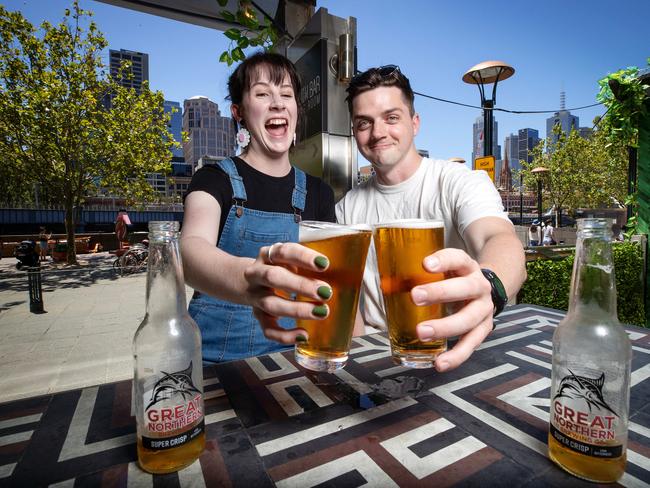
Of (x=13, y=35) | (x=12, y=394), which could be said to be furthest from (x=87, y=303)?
(x=13, y=35)

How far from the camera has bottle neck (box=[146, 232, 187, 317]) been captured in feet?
2.29

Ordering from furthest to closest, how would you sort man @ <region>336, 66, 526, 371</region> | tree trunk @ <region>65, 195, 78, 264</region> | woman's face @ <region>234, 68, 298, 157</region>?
1. tree trunk @ <region>65, 195, 78, 264</region>
2. woman's face @ <region>234, 68, 298, 157</region>
3. man @ <region>336, 66, 526, 371</region>

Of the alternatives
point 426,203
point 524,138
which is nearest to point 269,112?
point 426,203

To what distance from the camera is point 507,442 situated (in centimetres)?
77

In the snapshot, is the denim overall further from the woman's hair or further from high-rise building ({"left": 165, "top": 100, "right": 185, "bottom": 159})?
high-rise building ({"left": 165, "top": 100, "right": 185, "bottom": 159})

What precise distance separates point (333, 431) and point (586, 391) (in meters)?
0.49

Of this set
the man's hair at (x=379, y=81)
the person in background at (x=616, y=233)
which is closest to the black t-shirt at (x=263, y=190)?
the man's hair at (x=379, y=81)

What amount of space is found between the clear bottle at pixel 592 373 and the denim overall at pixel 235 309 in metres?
1.25

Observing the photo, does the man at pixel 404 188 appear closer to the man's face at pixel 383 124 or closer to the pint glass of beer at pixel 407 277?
the man's face at pixel 383 124

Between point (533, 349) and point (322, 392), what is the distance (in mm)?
810

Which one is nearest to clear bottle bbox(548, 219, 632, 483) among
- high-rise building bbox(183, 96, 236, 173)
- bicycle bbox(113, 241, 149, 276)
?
bicycle bbox(113, 241, 149, 276)

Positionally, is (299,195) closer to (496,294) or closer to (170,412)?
(496,294)

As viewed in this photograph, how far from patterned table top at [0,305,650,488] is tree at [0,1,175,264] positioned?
1181 cm

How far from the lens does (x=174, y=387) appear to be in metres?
0.69
